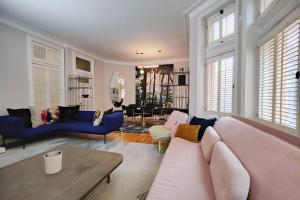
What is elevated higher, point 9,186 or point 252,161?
point 252,161

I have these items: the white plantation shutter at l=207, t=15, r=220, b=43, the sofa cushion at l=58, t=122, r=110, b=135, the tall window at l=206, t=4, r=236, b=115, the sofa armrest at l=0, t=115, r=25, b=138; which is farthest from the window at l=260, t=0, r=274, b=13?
the sofa armrest at l=0, t=115, r=25, b=138

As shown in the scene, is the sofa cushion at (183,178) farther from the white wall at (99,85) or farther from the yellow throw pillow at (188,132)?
the white wall at (99,85)

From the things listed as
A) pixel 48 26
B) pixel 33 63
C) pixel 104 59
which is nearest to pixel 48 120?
pixel 33 63

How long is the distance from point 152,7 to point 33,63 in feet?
11.7

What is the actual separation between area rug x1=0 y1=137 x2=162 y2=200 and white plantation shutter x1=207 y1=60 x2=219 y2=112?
1448 mm

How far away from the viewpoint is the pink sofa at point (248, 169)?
768 millimetres

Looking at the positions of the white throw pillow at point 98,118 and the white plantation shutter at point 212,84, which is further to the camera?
the white throw pillow at point 98,118

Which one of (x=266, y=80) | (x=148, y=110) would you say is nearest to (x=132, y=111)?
(x=148, y=110)

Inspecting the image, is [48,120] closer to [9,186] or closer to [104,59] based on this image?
[9,186]

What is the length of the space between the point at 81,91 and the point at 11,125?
3.09m

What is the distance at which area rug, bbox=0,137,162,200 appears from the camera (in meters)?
1.88

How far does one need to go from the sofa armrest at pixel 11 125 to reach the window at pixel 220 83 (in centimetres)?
391

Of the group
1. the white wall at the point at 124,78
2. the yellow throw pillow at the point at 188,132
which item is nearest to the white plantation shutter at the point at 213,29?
the yellow throw pillow at the point at 188,132

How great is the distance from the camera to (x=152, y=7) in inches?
129
